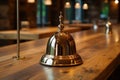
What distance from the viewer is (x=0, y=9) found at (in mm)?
5977

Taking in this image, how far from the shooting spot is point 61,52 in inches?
59.6

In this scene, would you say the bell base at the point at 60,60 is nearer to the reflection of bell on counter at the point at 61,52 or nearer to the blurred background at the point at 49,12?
the reflection of bell on counter at the point at 61,52

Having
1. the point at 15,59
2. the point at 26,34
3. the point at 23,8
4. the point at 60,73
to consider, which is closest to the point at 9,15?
the point at 23,8

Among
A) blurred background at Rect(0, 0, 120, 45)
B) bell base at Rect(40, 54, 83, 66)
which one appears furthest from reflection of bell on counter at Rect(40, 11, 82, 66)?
blurred background at Rect(0, 0, 120, 45)

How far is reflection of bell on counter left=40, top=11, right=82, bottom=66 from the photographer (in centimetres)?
148

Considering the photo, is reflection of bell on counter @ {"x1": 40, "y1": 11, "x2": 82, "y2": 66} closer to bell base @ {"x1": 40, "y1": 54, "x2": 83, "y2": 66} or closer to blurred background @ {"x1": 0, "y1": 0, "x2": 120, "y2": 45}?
bell base @ {"x1": 40, "y1": 54, "x2": 83, "y2": 66}

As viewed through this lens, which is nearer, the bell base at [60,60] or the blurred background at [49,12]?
Answer: the bell base at [60,60]

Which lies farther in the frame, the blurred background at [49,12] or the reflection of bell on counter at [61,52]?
the blurred background at [49,12]

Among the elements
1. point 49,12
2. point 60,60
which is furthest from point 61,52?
point 49,12

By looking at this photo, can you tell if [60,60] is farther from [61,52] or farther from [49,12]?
[49,12]

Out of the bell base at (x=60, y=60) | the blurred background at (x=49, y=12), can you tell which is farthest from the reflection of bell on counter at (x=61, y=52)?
the blurred background at (x=49, y=12)

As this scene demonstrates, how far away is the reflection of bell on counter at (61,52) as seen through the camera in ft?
4.86

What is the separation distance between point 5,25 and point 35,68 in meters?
4.75

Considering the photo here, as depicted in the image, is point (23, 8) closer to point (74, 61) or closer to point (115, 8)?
point (74, 61)
